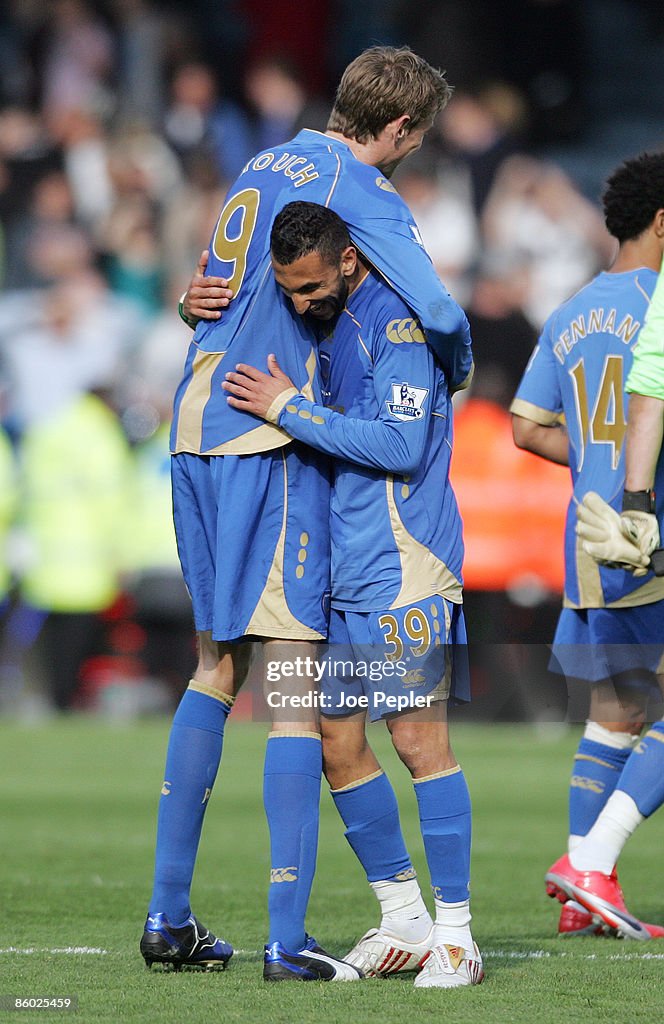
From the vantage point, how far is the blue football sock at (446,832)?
427cm

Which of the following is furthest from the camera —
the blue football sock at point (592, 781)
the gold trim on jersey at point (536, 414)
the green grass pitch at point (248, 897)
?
the gold trim on jersey at point (536, 414)

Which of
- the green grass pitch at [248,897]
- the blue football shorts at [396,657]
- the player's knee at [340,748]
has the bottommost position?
the green grass pitch at [248,897]

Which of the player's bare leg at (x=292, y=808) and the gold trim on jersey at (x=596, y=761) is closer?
the player's bare leg at (x=292, y=808)

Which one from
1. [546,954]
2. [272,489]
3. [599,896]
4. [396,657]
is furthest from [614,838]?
[272,489]

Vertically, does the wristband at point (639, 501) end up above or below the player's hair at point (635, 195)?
below

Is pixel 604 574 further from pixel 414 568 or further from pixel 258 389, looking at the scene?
pixel 258 389

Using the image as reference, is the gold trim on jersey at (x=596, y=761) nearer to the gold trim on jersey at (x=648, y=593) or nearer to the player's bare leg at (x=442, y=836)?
the gold trim on jersey at (x=648, y=593)

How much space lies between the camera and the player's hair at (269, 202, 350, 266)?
13.8ft

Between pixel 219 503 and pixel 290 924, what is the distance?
1.05 metres

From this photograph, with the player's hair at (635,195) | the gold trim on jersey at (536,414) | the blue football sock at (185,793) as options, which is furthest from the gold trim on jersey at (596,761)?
the player's hair at (635,195)

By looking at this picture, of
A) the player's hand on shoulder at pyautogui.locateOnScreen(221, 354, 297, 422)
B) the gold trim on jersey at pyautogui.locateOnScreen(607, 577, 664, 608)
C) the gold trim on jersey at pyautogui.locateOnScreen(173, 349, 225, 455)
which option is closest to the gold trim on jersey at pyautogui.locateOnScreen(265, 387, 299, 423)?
the player's hand on shoulder at pyautogui.locateOnScreen(221, 354, 297, 422)

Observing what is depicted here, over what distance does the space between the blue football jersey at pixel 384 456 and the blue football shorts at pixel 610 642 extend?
1.00 m

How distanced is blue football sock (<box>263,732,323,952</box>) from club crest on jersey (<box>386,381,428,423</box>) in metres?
0.83

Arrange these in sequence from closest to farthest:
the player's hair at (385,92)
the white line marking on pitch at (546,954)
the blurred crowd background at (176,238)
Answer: the player's hair at (385,92)
the white line marking on pitch at (546,954)
the blurred crowd background at (176,238)
